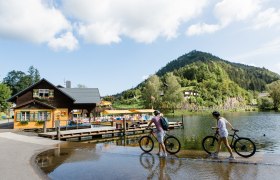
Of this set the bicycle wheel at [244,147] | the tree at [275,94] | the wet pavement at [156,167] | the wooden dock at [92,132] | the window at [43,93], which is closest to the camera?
the wet pavement at [156,167]

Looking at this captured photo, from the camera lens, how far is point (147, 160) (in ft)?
41.6

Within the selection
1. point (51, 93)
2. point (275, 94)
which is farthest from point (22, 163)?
point (275, 94)

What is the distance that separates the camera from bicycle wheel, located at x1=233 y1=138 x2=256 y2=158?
12.3 metres

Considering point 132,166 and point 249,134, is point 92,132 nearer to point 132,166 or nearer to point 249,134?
point 249,134

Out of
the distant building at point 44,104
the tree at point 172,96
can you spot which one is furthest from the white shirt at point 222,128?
the tree at point 172,96

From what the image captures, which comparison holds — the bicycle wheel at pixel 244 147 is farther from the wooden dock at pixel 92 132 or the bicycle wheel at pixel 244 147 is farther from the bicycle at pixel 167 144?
the wooden dock at pixel 92 132

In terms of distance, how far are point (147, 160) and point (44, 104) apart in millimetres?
27878

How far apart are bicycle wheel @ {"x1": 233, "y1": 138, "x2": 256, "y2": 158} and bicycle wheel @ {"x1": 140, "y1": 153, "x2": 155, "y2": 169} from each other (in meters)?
3.89

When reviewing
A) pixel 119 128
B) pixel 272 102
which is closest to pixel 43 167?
pixel 119 128

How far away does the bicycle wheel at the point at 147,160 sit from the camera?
11668 mm

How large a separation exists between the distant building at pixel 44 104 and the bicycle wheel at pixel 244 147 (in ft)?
96.4

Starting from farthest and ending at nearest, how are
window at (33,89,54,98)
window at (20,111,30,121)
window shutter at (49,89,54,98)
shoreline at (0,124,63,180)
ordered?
1. window shutter at (49,89,54,98)
2. window at (33,89,54,98)
3. window at (20,111,30,121)
4. shoreline at (0,124,63,180)

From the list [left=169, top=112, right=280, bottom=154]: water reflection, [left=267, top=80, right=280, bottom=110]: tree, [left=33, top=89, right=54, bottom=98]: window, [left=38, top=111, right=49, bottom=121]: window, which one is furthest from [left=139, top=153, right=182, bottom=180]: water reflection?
[left=267, top=80, right=280, bottom=110]: tree

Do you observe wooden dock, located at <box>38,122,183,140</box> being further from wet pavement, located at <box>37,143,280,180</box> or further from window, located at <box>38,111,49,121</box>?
wet pavement, located at <box>37,143,280,180</box>
